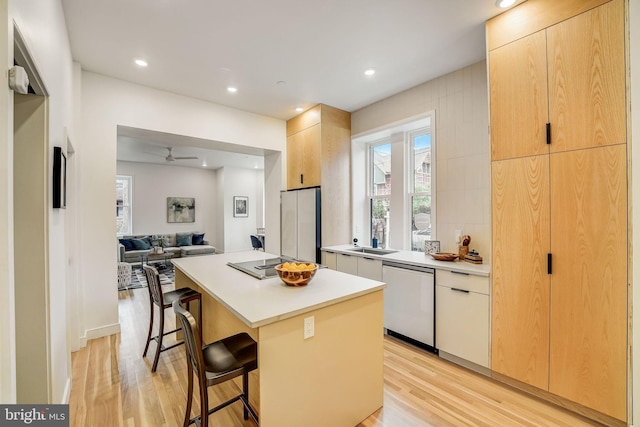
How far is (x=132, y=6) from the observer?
2131mm

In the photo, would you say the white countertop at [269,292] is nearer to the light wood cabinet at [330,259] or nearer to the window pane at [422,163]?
the light wood cabinet at [330,259]

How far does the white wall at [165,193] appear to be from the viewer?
311 inches

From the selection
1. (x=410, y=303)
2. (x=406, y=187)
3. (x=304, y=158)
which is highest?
(x=304, y=158)

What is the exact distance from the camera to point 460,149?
121 inches

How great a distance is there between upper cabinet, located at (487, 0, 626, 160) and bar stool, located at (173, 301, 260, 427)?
2.34 meters

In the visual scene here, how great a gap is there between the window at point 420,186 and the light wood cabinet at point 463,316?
107 centimetres

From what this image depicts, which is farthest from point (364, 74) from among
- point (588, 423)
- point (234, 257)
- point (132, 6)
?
point (588, 423)

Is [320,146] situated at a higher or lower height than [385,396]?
higher

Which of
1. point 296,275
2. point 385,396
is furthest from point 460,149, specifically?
point 385,396

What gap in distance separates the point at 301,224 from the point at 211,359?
2.81m

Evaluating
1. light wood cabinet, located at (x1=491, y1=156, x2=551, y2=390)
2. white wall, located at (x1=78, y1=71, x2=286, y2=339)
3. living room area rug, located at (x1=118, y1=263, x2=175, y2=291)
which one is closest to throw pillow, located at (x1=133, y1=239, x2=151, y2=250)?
living room area rug, located at (x1=118, y1=263, x2=175, y2=291)

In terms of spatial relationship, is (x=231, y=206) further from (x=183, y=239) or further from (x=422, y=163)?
(x=422, y=163)

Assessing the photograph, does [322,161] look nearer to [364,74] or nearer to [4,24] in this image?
[364,74]

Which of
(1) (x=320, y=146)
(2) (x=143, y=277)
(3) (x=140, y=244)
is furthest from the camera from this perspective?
(3) (x=140, y=244)
